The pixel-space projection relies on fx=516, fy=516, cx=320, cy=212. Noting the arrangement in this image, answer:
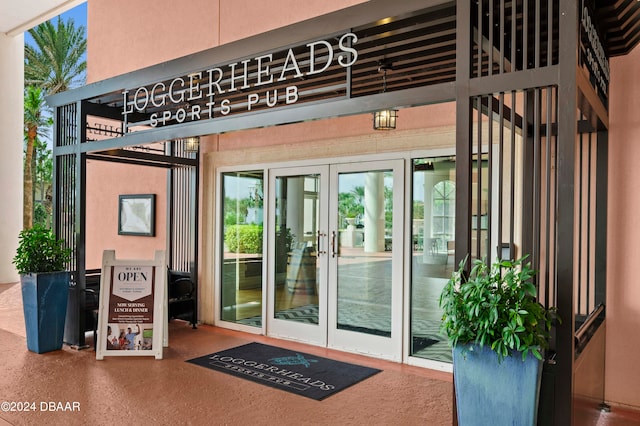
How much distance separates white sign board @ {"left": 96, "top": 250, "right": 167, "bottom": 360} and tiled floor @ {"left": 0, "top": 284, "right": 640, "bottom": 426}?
15cm

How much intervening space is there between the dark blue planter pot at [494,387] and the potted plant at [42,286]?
4.52 metres

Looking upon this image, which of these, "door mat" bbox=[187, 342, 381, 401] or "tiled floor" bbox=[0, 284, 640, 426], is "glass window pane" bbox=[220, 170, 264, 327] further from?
"tiled floor" bbox=[0, 284, 640, 426]

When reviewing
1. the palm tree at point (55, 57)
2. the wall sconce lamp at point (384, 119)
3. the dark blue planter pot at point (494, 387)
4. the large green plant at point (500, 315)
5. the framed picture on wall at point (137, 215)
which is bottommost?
the dark blue planter pot at point (494, 387)

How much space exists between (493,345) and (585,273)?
8.21 feet

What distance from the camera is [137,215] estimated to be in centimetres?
782

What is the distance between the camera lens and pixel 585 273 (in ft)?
14.1

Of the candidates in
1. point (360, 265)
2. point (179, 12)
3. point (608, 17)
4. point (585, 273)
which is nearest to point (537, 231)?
point (608, 17)

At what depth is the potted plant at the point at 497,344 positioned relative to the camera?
227 cm

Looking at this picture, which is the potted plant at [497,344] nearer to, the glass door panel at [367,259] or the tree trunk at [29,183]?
the glass door panel at [367,259]

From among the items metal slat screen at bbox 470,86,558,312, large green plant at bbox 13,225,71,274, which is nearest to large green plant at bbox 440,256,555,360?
metal slat screen at bbox 470,86,558,312

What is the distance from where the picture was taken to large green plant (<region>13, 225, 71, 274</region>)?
5.36 m

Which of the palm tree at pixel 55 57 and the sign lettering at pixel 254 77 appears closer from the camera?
the sign lettering at pixel 254 77

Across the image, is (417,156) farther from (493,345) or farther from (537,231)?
(493,345)

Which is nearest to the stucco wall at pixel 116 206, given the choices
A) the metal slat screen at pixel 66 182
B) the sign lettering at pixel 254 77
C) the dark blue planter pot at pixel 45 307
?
the metal slat screen at pixel 66 182
